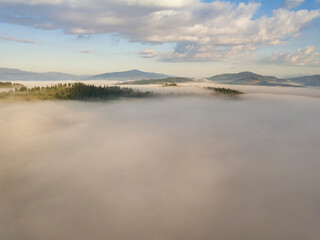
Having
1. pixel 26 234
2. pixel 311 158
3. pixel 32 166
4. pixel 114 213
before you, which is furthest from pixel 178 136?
pixel 26 234

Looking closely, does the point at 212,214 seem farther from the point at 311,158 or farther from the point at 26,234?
the point at 311,158

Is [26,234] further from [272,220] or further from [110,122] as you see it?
[110,122]

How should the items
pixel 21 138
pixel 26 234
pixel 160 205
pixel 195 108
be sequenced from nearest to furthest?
pixel 26 234 < pixel 160 205 < pixel 21 138 < pixel 195 108

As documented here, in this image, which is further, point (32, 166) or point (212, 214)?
point (32, 166)

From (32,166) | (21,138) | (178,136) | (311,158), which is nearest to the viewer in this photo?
(32,166)

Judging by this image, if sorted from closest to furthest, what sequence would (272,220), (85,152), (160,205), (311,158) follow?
1. (272,220)
2. (160,205)
3. (311,158)
4. (85,152)

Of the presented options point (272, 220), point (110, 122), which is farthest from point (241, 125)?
point (272, 220)

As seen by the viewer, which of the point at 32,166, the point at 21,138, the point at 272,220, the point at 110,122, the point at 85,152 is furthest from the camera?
the point at 110,122
